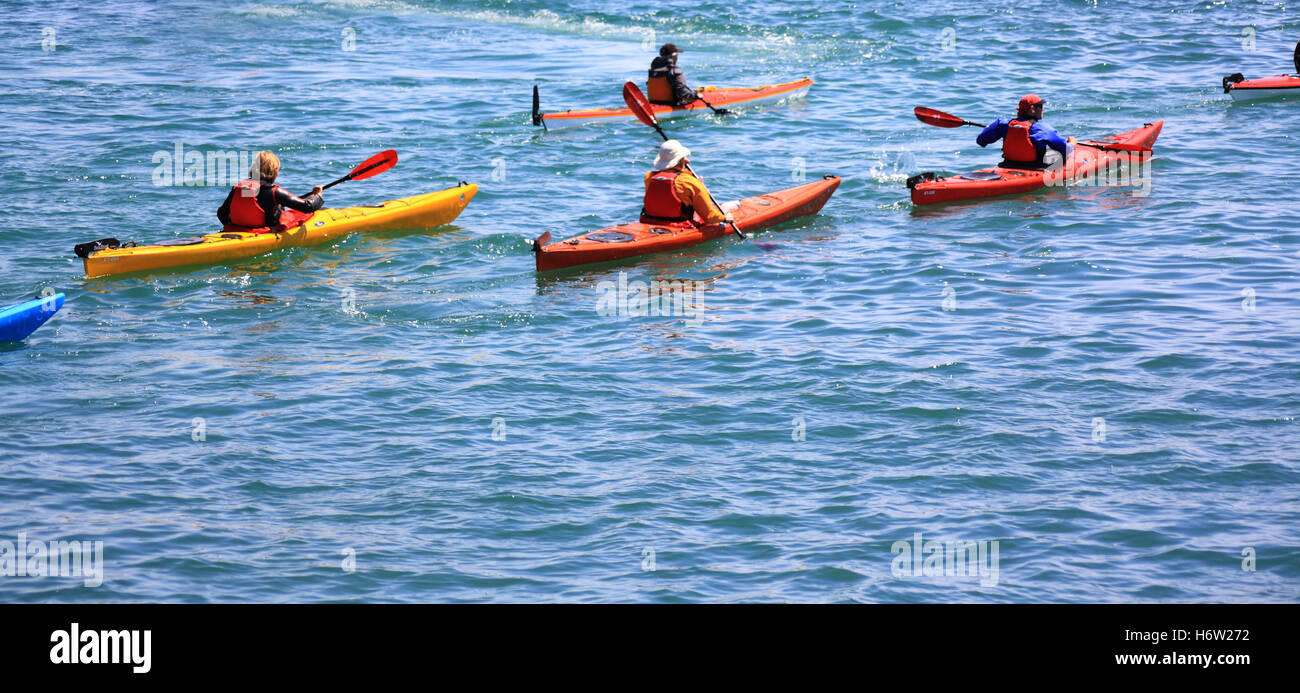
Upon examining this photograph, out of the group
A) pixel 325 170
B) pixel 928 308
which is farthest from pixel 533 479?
pixel 325 170

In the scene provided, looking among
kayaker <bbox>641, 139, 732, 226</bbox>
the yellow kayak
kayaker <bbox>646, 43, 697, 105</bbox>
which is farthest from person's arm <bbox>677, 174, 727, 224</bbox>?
kayaker <bbox>646, 43, 697, 105</bbox>

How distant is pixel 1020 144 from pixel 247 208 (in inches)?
307

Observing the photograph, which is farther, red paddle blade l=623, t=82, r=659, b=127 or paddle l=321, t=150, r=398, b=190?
red paddle blade l=623, t=82, r=659, b=127

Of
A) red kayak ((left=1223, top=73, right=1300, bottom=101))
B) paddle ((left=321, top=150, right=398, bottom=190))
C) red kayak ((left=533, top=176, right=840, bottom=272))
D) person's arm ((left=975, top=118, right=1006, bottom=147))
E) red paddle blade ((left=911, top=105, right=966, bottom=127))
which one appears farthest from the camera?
red kayak ((left=1223, top=73, right=1300, bottom=101))

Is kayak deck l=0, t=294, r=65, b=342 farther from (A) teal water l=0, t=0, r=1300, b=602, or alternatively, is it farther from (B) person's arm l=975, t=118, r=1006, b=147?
(B) person's arm l=975, t=118, r=1006, b=147

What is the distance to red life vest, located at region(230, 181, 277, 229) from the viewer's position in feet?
38.4

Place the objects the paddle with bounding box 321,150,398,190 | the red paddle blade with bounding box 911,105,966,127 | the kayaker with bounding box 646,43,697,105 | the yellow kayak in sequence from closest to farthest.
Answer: the yellow kayak
the paddle with bounding box 321,150,398,190
the red paddle blade with bounding box 911,105,966,127
the kayaker with bounding box 646,43,697,105

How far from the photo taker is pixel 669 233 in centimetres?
1194

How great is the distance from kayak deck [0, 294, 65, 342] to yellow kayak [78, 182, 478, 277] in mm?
1337

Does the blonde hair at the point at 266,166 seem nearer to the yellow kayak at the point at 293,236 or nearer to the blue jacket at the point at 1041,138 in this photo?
the yellow kayak at the point at 293,236

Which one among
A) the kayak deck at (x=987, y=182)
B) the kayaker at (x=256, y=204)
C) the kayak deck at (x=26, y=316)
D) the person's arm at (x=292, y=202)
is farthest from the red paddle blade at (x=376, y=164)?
the kayak deck at (x=987, y=182)

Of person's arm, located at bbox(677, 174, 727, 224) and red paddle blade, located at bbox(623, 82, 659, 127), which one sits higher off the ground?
red paddle blade, located at bbox(623, 82, 659, 127)

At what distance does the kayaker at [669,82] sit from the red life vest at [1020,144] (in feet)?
17.5

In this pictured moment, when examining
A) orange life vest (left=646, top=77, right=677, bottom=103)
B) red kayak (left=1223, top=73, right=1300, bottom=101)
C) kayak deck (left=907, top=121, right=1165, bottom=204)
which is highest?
red kayak (left=1223, top=73, right=1300, bottom=101)
